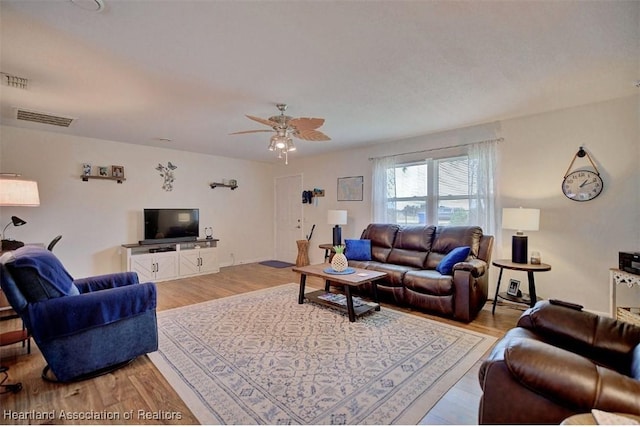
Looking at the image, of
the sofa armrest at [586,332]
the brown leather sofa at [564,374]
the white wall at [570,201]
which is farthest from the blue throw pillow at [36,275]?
the white wall at [570,201]

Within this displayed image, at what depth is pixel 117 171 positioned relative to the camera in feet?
16.4

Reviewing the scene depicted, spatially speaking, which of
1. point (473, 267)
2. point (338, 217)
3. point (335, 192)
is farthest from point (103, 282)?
point (335, 192)

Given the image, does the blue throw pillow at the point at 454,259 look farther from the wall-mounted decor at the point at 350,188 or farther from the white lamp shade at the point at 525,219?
the wall-mounted decor at the point at 350,188

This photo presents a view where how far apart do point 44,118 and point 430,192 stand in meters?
5.39

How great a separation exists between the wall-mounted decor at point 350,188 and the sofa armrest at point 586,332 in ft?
13.1

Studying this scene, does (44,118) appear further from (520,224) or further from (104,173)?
(520,224)

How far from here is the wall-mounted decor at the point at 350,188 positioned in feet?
18.4

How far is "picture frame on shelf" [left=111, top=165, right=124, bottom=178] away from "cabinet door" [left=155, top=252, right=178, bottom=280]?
151 cm

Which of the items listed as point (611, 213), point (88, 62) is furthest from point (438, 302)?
point (88, 62)

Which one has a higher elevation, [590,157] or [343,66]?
[343,66]

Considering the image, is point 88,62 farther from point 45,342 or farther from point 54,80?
point 45,342

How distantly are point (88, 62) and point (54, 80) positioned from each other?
0.63 metres

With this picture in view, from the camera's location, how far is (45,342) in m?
2.00

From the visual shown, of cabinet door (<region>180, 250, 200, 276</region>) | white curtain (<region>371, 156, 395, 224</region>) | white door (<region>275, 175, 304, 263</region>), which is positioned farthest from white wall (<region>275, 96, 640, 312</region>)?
cabinet door (<region>180, 250, 200, 276</region>)
